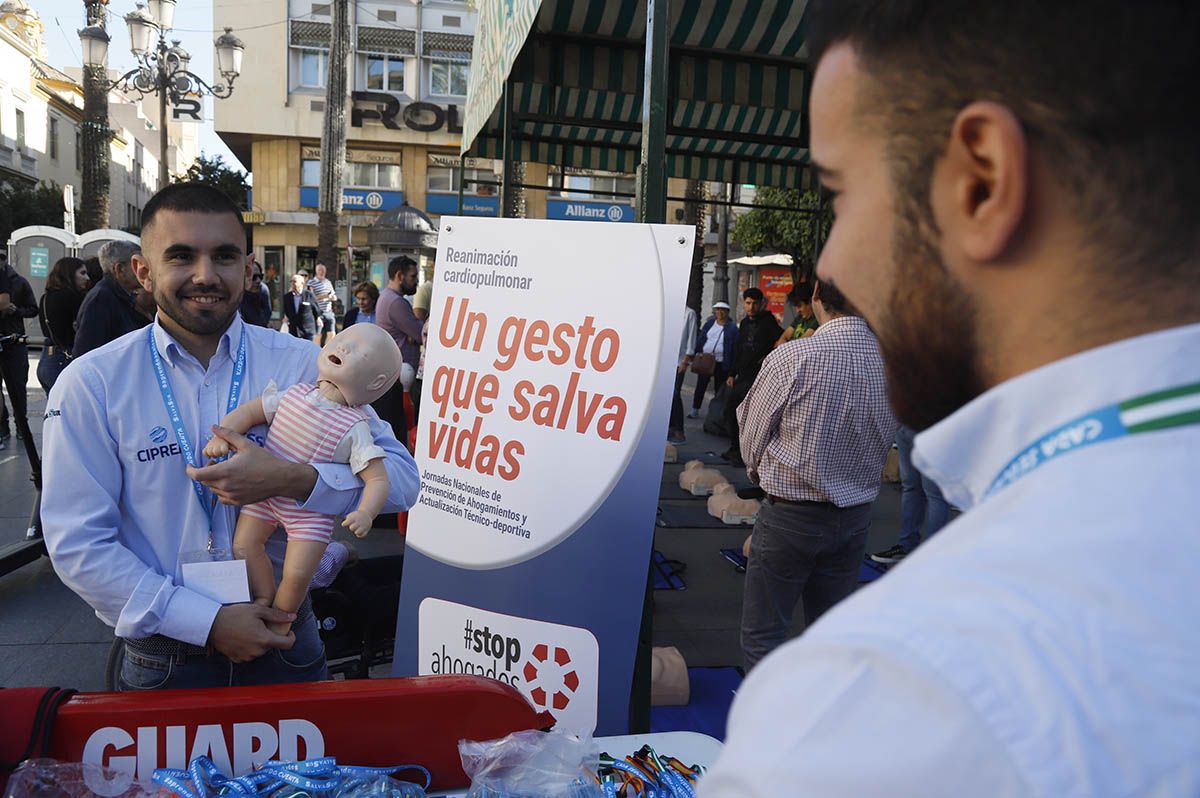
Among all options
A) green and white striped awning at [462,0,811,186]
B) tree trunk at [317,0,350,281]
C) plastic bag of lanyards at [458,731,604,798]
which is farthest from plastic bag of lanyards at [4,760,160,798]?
tree trunk at [317,0,350,281]

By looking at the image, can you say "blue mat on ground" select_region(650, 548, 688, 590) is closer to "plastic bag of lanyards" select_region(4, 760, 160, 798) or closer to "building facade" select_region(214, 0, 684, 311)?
"plastic bag of lanyards" select_region(4, 760, 160, 798)

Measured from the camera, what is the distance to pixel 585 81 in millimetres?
5953

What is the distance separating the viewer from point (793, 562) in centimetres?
347

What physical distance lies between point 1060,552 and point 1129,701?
84mm

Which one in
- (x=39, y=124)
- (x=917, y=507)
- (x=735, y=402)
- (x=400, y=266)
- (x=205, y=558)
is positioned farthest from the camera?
(x=39, y=124)

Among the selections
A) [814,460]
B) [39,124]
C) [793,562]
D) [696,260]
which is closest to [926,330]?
[814,460]

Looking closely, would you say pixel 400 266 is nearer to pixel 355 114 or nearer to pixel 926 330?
pixel 926 330

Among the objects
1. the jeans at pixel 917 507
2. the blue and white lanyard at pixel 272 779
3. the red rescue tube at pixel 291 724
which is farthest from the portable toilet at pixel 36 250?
the blue and white lanyard at pixel 272 779

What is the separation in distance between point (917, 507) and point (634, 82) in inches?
144

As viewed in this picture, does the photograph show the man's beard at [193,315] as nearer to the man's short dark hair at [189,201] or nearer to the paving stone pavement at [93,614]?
the man's short dark hair at [189,201]

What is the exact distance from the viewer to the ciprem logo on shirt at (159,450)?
1989 millimetres

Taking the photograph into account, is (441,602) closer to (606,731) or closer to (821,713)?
(606,731)

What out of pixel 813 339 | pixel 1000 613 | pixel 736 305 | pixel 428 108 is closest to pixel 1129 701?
pixel 1000 613

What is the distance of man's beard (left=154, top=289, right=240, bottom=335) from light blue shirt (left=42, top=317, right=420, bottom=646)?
0.05 m
